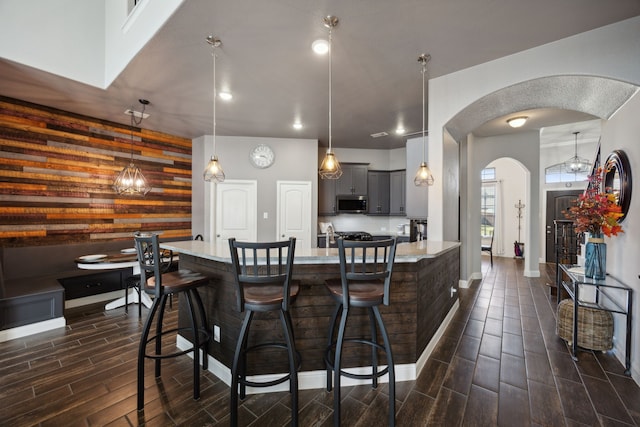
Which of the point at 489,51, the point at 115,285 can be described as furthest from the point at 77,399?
the point at 489,51

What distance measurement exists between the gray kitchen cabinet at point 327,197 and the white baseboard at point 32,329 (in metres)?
4.54

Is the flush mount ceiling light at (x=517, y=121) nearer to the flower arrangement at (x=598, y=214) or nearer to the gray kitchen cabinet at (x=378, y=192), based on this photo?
the flower arrangement at (x=598, y=214)

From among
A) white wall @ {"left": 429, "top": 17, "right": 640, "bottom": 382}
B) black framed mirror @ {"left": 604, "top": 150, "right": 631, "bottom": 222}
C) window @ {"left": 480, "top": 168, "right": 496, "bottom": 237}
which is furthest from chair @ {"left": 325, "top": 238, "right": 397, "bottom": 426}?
window @ {"left": 480, "top": 168, "right": 496, "bottom": 237}

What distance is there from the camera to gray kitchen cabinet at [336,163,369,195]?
20.4 ft

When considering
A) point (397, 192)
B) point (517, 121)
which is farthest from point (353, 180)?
point (517, 121)

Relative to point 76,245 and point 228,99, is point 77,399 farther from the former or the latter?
point 228,99

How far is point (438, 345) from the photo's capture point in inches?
107

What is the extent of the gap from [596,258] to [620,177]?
31.0 inches

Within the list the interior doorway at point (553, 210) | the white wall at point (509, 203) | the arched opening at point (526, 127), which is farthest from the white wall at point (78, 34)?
the interior doorway at point (553, 210)

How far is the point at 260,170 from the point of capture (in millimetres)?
5512

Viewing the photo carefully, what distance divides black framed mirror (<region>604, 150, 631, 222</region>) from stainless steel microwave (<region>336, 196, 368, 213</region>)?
3967 millimetres

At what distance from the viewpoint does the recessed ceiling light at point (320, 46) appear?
2.41 metres

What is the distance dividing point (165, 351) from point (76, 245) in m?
2.72

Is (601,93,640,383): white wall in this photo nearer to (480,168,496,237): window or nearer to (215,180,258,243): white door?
(215,180,258,243): white door
